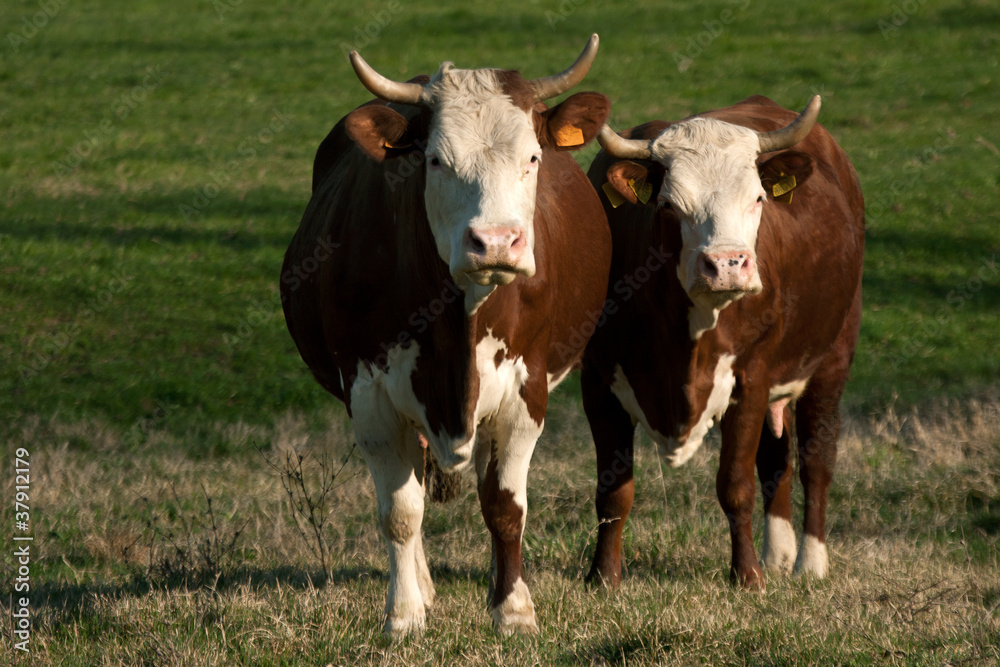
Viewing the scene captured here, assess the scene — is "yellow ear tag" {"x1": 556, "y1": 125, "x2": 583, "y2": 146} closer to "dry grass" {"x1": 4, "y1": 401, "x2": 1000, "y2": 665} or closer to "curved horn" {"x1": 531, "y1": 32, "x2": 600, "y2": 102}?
"curved horn" {"x1": 531, "y1": 32, "x2": 600, "y2": 102}

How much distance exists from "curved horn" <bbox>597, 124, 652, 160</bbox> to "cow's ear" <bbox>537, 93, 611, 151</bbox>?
1.71ft

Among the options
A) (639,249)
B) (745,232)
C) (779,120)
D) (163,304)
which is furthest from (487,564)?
(163,304)

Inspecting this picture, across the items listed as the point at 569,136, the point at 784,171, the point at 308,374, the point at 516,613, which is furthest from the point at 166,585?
the point at 308,374

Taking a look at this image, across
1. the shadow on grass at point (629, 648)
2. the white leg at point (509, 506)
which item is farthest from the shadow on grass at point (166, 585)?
the shadow on grass at point (629, 648)

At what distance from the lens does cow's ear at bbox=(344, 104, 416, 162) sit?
176 inches

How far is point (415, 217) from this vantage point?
185 inches

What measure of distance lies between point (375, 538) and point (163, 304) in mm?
5773

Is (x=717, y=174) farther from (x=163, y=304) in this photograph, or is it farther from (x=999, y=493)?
(x=163, y=304)

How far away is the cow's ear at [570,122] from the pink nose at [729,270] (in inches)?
28.8

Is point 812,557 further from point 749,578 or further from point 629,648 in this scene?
point 629,648

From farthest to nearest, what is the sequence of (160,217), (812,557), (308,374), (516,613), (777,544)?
(160,217) → (308,374) → (777,544) → (812,557) → (516,613)

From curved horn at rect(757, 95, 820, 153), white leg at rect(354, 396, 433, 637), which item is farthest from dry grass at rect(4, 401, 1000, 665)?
curved horn at rect(757, 95, 820, 153)

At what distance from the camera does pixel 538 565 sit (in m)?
5.92

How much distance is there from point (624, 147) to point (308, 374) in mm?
5252
